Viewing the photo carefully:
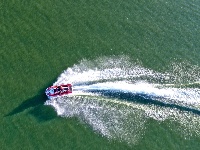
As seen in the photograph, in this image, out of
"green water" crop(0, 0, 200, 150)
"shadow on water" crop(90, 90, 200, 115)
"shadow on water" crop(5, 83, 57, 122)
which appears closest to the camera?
"green water" crop(0, 0, 200, 150)

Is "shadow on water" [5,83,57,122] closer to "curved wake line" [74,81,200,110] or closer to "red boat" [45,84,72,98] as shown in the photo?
"red boat" [45,84,72,98]

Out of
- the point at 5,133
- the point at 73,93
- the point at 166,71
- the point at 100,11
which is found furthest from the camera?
the point at 100,11

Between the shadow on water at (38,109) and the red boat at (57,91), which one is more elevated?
the red boat at (57,91)

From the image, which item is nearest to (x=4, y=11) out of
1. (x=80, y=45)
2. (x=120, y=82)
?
(x=80, y=45)

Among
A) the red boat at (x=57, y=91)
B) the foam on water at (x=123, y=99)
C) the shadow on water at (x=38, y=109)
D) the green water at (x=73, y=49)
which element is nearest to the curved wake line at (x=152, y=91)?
the foam on water at (x=123, y=99)

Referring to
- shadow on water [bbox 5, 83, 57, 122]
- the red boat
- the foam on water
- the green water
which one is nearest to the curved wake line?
the foam on water

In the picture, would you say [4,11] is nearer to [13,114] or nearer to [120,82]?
[13,114]

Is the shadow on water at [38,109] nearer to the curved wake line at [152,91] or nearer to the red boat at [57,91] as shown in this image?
the red boat at [57,91]
